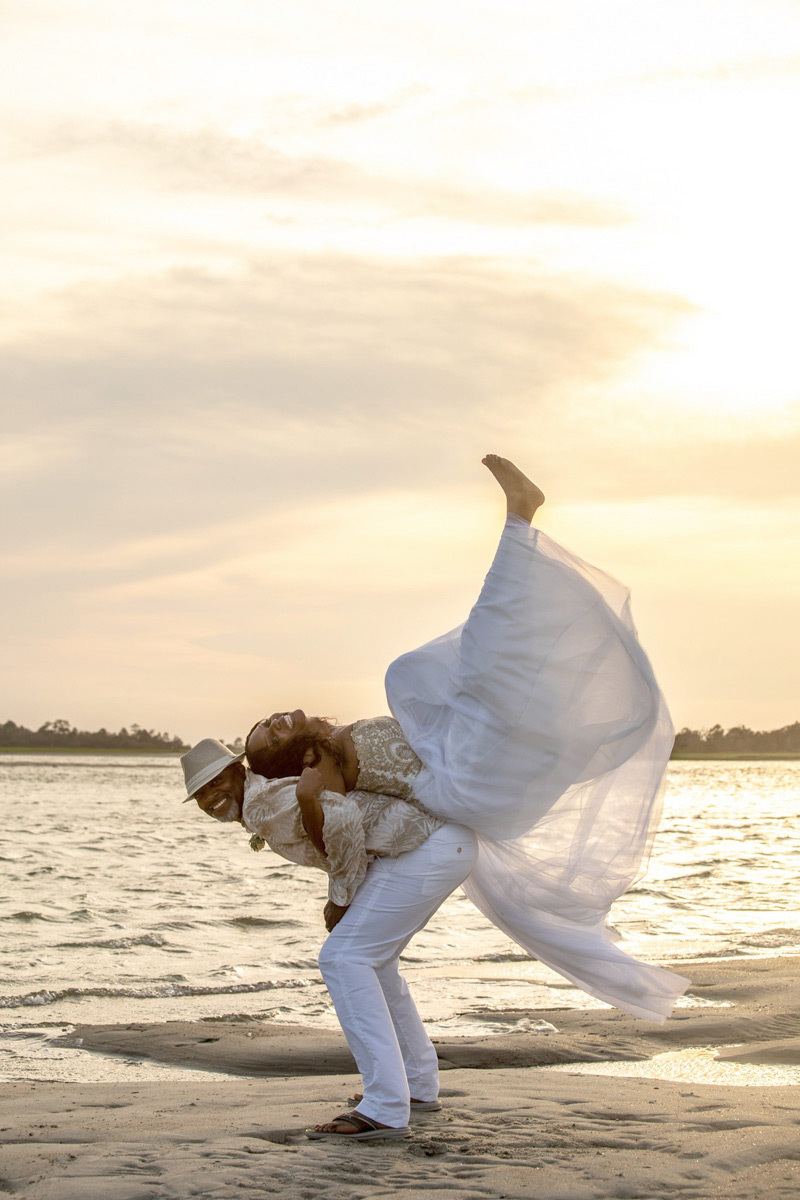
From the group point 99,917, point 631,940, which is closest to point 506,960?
point 631,940

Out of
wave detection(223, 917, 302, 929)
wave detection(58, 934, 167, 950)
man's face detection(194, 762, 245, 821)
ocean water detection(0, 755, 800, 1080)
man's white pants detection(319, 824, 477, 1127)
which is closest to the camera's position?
man's white pants detection(319, 824, 477, 1127)

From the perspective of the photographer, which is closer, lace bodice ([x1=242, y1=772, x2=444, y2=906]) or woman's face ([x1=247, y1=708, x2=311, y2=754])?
lace bodice ([x1=242, y1=772, x2=444, y2=906])

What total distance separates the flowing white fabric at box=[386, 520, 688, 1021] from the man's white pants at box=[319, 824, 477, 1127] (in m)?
0.18

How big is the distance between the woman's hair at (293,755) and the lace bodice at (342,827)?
0.06 meters

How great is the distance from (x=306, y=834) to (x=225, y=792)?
1.38 feet

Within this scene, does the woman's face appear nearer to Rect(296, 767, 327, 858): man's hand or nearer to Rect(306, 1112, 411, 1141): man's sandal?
Rect(296, 767, 327, 858): man's hand

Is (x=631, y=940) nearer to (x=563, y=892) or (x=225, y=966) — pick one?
(x=225, y=966)

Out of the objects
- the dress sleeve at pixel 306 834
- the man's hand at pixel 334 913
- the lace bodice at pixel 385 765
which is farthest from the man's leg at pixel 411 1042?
the lace bodice at pixel 385 765

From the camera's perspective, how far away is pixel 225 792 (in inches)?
201

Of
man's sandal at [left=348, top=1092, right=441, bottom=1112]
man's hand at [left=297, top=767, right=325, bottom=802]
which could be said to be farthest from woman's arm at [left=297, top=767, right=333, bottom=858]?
man's sandal at [left=348, top=1092, right=441, bottom=1112]

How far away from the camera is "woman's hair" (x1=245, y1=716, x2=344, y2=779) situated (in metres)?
5.03

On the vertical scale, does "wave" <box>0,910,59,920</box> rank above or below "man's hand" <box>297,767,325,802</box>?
below

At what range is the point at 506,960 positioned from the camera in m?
10.9

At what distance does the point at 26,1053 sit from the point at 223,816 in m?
3.24
